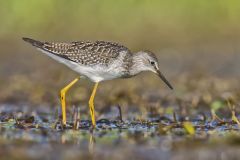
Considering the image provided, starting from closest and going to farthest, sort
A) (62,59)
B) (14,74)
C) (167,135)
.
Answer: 1. (167,135)
2. (62,59)
3. (14,74)

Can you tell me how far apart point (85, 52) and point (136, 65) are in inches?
29.6

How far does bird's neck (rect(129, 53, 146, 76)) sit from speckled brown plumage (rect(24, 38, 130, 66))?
29cm

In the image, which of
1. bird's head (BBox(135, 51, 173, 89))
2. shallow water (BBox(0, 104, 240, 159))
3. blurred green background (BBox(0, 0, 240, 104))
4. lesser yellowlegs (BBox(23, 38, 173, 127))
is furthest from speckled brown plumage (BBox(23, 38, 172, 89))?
blurred green background (BBox(0, 0, 240, 104))

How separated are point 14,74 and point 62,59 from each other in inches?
179

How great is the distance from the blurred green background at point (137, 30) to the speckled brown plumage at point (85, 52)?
4.27 meters

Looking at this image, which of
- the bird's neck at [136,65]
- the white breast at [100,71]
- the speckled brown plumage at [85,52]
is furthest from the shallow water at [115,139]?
the speckled brown plumage at [85,52]

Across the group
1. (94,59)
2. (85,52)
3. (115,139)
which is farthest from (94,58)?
(115,139)

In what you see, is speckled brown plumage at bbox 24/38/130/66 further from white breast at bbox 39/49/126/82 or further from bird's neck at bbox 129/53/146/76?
bird's neck at bbox 129/53/146/76

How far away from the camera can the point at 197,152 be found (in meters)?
7.57

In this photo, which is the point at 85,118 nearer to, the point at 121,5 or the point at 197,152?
the point at 197,152

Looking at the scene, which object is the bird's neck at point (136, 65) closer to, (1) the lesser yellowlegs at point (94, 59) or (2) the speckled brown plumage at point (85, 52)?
(1) the lesser yellowlegs at point (94, 59)

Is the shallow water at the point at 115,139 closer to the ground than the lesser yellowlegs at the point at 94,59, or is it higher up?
closer to the ground

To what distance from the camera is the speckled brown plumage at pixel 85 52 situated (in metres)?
10.5

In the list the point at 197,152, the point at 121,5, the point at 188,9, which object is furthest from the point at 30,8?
the point at 197,152
